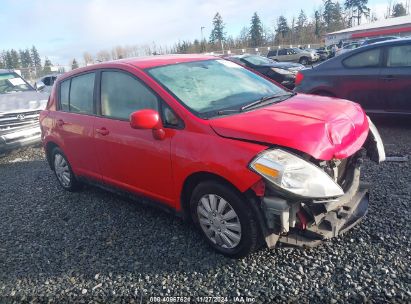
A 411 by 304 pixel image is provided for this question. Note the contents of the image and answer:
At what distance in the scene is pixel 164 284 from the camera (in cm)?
287

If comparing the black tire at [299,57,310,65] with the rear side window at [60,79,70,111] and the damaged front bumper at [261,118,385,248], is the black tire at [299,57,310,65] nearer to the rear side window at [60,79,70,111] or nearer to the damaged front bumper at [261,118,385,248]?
the rear side window at [60,79,70,111]

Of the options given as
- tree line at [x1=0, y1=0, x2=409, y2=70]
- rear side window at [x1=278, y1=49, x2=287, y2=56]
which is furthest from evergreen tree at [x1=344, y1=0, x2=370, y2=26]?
rear side window at [x1=278, y1=49, x2=287, y2=56]

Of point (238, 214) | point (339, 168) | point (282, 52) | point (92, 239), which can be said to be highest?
point (339, 168)

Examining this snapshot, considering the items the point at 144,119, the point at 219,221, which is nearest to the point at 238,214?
the point at 219,221

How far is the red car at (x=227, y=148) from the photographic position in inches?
104

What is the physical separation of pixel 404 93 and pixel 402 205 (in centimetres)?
289

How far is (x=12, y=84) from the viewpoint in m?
9.05

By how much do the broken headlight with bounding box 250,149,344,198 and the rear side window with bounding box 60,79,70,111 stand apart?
3159 mm

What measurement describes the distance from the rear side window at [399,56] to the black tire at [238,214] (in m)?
4.68

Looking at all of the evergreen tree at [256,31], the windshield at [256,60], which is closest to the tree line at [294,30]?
the evergreen tree at [256,31]

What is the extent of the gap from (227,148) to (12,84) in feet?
26.9

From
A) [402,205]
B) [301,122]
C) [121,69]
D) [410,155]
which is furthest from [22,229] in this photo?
[410,155]

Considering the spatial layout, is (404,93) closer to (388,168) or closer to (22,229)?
(388,168)

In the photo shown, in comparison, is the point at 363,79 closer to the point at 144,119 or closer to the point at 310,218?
the point at 310,218
